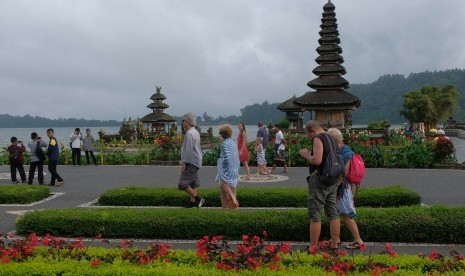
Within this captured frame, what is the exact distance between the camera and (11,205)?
12047 mm

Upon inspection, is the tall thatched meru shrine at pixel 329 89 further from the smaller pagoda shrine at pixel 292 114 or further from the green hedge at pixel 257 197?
the green hedge at pixel 257 197

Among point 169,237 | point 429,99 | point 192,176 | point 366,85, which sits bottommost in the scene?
point 169,237

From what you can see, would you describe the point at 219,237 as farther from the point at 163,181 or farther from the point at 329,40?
the point at 329,40

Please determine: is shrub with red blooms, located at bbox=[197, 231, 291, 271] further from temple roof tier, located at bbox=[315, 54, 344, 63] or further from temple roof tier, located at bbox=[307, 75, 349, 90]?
temple roof tier, located at bbox=[315, 54, 344, 63]

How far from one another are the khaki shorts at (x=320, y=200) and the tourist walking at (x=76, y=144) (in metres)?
16.8

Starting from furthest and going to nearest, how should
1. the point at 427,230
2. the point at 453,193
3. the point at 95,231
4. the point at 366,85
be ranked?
the point at 366,85 → the point at 453,193 → the point at 95,231 → the point at 427,230

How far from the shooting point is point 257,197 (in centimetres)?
1127

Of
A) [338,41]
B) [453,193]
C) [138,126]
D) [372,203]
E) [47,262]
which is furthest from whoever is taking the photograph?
[138,126]

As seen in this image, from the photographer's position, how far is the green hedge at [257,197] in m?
11.1

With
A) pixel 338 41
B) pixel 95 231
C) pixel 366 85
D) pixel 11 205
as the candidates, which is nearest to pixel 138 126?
pixel 338 41

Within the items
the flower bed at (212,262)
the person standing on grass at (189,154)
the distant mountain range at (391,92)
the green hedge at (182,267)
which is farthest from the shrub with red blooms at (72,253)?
the distant mountain range at (391,92)

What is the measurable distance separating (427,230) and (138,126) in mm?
46528

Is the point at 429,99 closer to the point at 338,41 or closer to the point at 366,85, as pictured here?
the point at 338,41

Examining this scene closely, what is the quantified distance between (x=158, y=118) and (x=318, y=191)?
→ 159 feet
